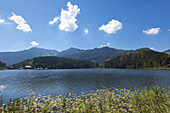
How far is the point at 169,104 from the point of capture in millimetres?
13797

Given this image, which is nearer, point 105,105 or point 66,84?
point 105,105

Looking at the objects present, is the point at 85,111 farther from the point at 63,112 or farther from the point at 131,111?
the point at 131,111

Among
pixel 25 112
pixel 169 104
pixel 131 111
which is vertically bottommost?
pixel 131 111

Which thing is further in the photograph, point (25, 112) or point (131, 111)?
point (131, 111)

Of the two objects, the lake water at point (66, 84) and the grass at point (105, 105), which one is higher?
the grass at point (105, 105)

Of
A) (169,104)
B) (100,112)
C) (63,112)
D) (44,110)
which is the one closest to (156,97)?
(169,104)

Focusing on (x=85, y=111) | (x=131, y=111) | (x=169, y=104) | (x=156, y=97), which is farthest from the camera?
(x=156, y=97)

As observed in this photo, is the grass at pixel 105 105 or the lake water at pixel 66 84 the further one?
the lake water at pixel 66 84

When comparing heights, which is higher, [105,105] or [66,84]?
[105,105]

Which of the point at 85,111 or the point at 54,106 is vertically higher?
the point at 85,111

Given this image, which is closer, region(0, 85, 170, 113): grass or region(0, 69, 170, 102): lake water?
region(0, 85, 170, 113): grass

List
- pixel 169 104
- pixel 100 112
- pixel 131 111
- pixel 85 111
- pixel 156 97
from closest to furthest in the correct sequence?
1. pixel 169 104
2. pixel 85 111
3. pixel 100 112
4. pixel 131 111
5. pixel 156 97

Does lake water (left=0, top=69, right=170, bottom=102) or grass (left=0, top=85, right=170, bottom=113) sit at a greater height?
grass (left=0, top=85, right=170, bottom=113)

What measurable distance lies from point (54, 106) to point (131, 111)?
15.8 meters
